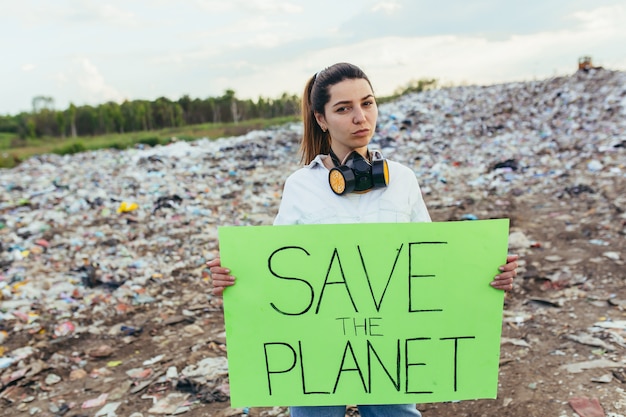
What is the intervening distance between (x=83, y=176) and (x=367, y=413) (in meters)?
7.74

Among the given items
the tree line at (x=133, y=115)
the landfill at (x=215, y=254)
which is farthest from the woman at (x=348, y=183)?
the tree line at (x=133, y=115)

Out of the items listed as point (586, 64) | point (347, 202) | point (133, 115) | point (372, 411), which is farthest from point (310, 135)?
point (133, 115)

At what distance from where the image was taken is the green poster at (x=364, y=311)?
1413mm

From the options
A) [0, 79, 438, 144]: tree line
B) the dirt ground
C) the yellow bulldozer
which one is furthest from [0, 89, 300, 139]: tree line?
the dirt ground

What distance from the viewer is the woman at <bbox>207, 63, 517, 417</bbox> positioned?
1.39 metres

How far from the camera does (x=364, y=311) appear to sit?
143 cm

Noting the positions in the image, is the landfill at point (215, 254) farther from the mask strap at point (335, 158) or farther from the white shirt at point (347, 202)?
the mask strap at point (335, 158)

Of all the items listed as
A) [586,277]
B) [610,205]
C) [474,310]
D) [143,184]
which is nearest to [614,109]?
[610,205]

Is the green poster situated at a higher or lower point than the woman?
lower

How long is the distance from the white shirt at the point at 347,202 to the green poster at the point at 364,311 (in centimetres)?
6

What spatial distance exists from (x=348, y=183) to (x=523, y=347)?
2045 millimetres

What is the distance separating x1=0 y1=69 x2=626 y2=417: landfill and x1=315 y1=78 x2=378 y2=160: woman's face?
61.5 inches

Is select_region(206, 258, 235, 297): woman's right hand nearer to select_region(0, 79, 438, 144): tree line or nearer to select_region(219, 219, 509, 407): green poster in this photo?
select_region(219, 219, 509, 407): green poster

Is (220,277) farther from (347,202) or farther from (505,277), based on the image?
(505,277)
